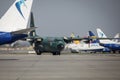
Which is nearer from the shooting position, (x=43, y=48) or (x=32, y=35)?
(x=43, y=48)

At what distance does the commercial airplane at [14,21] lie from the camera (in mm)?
33875

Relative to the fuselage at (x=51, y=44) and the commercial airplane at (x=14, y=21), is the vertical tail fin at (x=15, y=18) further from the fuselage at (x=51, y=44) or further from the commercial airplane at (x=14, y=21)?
the fuselage at (x=51, y=44)

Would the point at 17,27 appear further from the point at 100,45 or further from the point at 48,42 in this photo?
the point at 100,45

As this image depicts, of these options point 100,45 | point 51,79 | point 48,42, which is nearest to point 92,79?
point 51,79

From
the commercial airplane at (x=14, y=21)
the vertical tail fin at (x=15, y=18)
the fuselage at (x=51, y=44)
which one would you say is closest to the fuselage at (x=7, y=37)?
the commercial airplane at (x=14, y=21)

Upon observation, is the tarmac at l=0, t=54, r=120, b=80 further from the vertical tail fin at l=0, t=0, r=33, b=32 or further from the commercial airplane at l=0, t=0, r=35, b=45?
the vertical tail fin at l=0, t=0, r=33, b=32

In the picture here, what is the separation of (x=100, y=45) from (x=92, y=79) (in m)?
73.8

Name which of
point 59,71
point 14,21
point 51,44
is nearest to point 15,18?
point 14,21

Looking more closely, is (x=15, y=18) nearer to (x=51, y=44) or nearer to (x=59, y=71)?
(x=59, y=71)

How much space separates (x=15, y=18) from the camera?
113ft

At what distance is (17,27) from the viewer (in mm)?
34312

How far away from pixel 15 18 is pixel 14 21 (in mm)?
312

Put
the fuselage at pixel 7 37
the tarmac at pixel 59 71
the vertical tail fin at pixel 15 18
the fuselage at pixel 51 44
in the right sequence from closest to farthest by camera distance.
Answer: the tarmac at pixel 59 71 → the fuselage at pixel 7 37 → the vertical tail fin at pixel 15 18 → the fuselage at pixel 51 44

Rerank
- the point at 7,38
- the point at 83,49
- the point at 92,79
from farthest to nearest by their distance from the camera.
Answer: the point at 83,49, the point at 7,38, the point at 92,79
